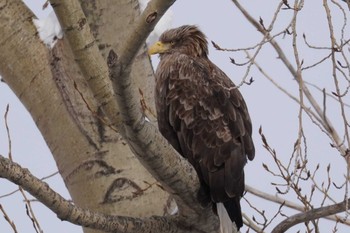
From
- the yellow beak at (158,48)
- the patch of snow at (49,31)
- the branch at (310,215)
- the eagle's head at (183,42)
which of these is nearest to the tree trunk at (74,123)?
the patch of snow at (49,31)

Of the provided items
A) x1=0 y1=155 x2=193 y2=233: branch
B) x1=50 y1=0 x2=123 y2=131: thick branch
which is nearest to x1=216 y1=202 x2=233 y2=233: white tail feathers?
x1=0 y1=155 x2=193 y2=233: branch

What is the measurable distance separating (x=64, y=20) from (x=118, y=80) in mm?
474

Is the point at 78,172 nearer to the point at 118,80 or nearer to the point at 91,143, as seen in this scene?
the point at 91,143

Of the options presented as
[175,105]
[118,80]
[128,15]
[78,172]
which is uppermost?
[128,15]

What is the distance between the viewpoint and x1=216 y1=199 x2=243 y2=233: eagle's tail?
404cm

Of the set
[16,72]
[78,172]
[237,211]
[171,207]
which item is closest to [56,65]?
[16,72]

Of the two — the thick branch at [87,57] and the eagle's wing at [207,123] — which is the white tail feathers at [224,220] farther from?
the thick branch at [87,57]

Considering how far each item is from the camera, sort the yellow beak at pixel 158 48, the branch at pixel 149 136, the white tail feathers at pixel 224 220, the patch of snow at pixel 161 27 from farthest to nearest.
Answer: the patch of snow at pixel 161 27
the yellow beak at pixel 158 48
the white tail feathers at pixel 224 220
the branch at pixel 149 136

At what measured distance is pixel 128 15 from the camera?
4.70 metres

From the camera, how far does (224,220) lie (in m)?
4.05

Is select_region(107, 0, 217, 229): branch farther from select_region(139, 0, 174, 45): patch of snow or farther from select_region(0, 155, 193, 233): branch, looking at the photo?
select_region(139, 0, 174, 45): patch of snow

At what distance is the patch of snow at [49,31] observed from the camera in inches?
178

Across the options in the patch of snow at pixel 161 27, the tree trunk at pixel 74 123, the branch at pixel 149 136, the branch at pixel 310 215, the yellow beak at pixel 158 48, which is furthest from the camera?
the patch of snow at pixel 161 27

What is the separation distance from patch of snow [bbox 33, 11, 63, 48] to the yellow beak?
72 cm
